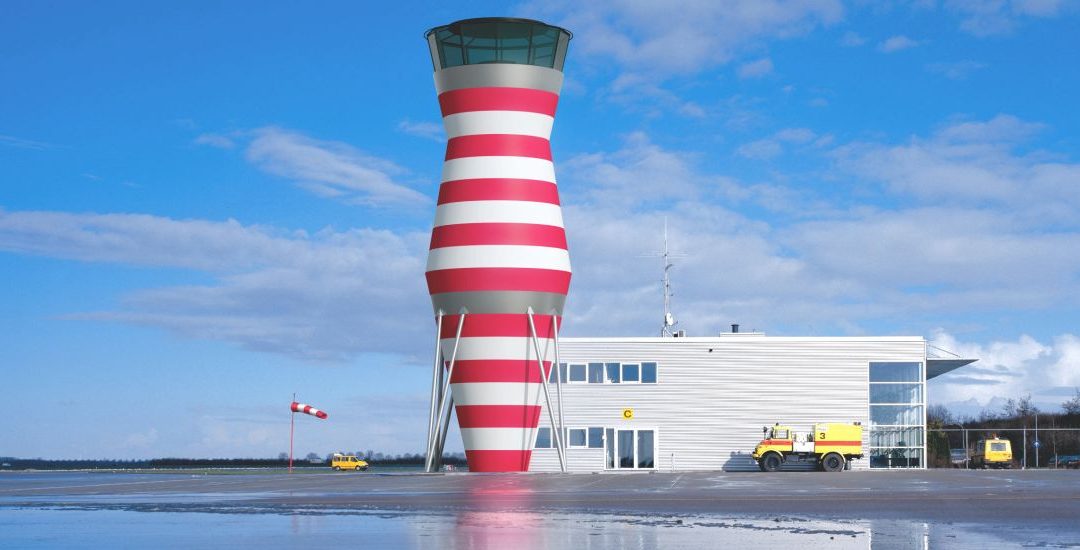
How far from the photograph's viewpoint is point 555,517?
2086 centimetres

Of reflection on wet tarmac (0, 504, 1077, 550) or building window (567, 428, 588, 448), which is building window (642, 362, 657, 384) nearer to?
building window (567, 428, 588, 448)

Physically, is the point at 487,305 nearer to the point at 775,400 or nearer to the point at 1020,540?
the point at 775,400

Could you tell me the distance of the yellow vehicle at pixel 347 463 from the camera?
83750 millimetres

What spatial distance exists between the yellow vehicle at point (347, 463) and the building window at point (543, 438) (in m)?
28.8

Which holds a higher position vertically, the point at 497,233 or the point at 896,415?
the point at 497,233

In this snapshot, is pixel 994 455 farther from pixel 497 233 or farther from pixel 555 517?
pixel 555 517

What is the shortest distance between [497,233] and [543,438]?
13.2m

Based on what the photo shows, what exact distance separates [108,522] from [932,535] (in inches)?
503

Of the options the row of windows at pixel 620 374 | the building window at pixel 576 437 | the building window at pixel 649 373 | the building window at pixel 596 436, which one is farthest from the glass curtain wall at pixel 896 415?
the building window at pixel 576 437

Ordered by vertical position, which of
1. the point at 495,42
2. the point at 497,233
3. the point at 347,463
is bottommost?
the point at 347,463

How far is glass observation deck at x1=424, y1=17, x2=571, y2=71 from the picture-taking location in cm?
4925

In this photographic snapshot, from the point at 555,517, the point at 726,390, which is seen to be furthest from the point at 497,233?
the point at 555,517

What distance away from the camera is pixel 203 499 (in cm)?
2880

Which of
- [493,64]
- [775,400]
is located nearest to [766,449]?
[775,400]
